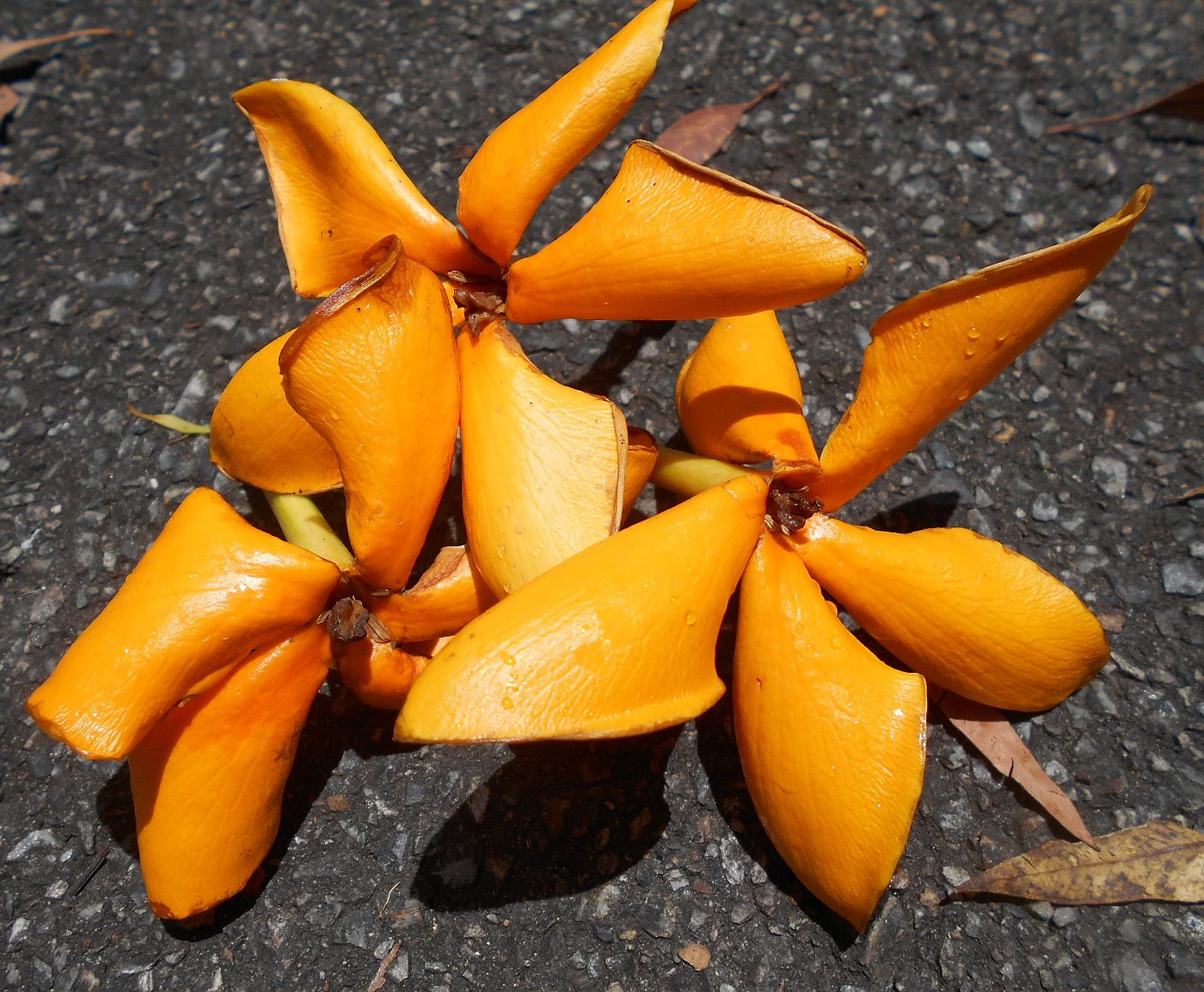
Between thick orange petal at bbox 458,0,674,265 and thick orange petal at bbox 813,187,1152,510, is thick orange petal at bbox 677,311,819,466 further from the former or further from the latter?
thick orange petal at bbox 458,0,674,265

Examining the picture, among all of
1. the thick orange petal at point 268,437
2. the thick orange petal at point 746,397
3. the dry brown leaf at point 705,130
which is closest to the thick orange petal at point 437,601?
the thick orange petal at point 268,437

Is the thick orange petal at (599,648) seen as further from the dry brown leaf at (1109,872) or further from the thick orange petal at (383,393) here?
the dry brown leaf at (1109,872)

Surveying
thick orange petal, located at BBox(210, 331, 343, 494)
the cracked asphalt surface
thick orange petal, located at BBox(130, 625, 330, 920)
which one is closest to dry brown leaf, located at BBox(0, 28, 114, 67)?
the cracked asphalt surface

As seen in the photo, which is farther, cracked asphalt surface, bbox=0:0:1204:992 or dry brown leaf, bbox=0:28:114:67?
dry brown leaf, bbox=0:28:114:67

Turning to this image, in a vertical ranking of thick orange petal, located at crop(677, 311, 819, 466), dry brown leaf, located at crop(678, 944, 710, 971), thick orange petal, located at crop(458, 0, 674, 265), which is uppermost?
thick orange petal, located at crop(458, 0, 674, 265)

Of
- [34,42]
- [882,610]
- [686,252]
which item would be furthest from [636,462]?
[34,42]
